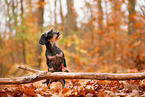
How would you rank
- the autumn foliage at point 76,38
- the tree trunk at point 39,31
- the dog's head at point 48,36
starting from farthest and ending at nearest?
the tree trunk at point 39,31, the autumn foliage at point 76,38, the dog's head at point 48,36

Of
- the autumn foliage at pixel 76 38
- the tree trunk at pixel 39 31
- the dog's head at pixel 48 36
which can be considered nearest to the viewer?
the dog's head at pixel 48 36

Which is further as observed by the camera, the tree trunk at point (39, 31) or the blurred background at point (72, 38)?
the tree trunk at point (39, 31)

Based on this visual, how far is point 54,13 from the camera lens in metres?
20.4

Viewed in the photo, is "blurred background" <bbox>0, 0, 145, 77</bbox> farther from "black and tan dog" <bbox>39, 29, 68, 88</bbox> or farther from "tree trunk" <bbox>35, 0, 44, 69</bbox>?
"black and tan dog" <bbox>39, 29, 68, 88</bbox>

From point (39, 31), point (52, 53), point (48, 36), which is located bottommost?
point (52, 53)

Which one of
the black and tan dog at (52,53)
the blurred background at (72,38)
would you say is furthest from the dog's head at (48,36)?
the blurred background at (72,38)

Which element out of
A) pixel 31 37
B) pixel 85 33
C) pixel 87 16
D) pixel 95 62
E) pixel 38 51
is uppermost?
pixel 87 16

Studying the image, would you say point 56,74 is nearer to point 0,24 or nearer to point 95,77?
point 95,77

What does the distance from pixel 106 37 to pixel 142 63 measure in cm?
915

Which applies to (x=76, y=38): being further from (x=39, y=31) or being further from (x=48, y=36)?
(x=48, y=36)

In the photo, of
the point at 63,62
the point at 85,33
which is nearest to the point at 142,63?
the point at 63,62

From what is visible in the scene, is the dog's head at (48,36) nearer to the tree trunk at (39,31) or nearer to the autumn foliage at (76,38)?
the autumn foliage at (76,38)

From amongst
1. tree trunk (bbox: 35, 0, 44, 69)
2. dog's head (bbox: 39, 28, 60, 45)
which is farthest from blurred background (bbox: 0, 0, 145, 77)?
dog's head (bbox: 39, 28, 60, 45)

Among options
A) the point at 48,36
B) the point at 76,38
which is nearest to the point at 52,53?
the point at 48,36
